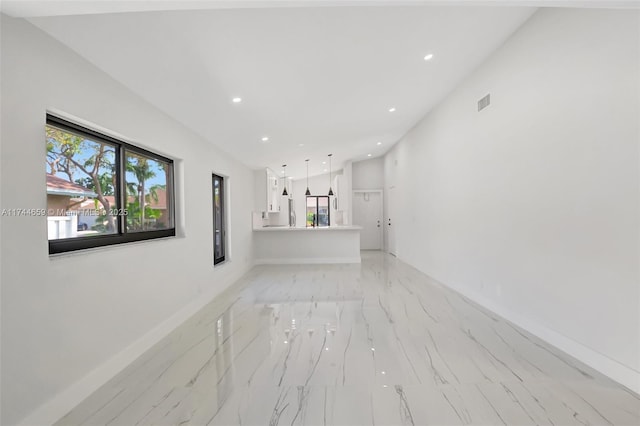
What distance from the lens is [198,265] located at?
164 inches

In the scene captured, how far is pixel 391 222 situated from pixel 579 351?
675 cm

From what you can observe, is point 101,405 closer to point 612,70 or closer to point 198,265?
point 198,265

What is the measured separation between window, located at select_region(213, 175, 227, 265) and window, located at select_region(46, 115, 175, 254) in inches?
70.6

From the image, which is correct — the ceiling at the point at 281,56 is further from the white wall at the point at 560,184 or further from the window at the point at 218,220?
the window at the point at 218,220

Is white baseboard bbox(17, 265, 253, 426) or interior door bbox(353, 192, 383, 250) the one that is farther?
interior door bbox(353, 192, 383, 250)

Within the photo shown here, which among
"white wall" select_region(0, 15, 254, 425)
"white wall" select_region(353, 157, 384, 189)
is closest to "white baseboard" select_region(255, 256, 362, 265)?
"white wall" select_region(353, 157, 384, 189)

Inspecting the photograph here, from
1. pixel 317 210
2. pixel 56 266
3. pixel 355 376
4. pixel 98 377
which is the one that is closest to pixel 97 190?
pixel 56 266

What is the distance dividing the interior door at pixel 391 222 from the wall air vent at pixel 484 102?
183 inches

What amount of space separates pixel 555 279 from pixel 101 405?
12.0 ft

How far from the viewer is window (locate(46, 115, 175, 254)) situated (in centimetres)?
214

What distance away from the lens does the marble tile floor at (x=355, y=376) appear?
189cm

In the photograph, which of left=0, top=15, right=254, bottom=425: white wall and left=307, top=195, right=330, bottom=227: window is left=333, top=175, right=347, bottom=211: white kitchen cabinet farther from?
left=0, top=15, right=254, bottom=425: white wall

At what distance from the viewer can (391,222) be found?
9.23 m

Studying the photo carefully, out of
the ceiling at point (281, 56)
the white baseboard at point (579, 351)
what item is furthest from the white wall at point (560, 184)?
the ceiling at point (281, 56)
